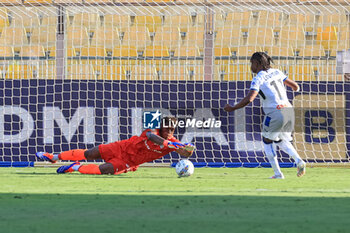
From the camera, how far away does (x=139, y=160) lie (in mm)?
8719

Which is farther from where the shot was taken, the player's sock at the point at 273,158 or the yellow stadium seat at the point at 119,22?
the yellow stadium seat at the point at 119,22

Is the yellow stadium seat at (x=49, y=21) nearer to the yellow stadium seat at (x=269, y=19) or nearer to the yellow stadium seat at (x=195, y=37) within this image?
the yellow stadium seat at (x=195, y=37)

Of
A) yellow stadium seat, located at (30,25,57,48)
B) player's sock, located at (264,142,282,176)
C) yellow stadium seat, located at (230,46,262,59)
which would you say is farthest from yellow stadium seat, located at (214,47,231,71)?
player's sock, located at (264,142,282,176)

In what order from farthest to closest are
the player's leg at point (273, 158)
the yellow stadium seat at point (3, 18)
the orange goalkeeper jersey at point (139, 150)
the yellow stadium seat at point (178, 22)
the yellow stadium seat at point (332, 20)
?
1. the yellow stadium seat at point (3, 18)
2. the yellow stadium seat at point (332, 20)
3. the yellow stadium seat at point (178, 22)
4. the orange goalkeeper jersey at point (139, 150)
5. the player's leg at point (273, 158)

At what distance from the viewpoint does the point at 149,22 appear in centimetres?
1294

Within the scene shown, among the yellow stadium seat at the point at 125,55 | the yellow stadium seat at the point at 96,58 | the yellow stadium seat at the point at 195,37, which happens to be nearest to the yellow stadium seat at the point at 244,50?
the yellow stadium seat at the point at 195,37

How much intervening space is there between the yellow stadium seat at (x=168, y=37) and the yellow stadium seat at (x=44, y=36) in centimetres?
187

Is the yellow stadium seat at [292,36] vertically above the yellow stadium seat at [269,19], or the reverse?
the yellow stadium seat at [269,19]

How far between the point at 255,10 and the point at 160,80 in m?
2.45

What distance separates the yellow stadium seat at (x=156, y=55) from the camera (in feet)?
39.8

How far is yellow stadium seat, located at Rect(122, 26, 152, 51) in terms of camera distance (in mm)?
12797

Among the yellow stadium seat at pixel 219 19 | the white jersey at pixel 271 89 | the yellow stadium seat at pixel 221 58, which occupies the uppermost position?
A: the yellow stadium seat at pixel 219 19

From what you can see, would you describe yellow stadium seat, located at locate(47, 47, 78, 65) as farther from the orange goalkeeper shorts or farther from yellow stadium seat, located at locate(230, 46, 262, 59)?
the orange goalkeeper shorts

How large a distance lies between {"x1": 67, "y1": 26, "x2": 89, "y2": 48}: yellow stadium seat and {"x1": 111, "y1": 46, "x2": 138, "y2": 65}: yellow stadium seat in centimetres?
60
